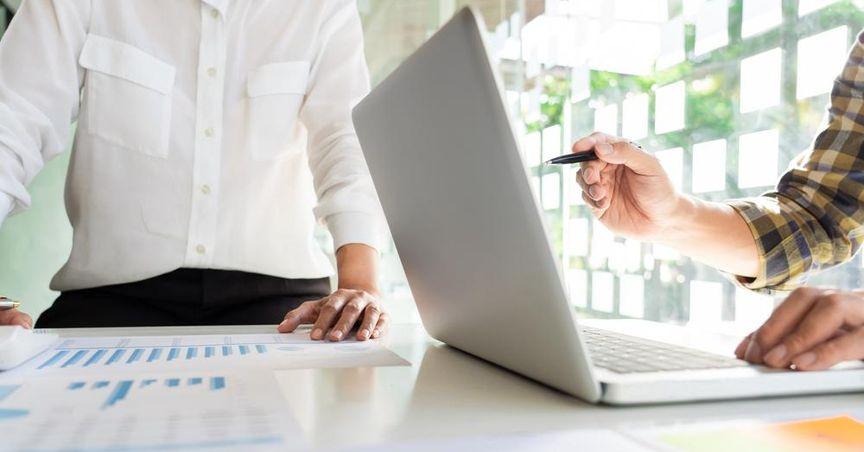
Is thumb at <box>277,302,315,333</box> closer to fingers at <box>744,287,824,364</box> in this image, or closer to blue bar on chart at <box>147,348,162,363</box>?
blue bar on chart at <box>147,348,162,363</box>

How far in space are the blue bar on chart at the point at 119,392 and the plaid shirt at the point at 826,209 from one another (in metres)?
0.88

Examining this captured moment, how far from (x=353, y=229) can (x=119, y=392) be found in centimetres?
78

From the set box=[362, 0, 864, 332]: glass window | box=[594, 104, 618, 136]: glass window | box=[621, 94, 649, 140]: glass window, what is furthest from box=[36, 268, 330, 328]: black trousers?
box=[594, 104, 618, 136]: glass window

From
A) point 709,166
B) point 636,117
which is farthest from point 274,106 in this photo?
point 636,117

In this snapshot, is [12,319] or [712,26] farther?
[712,26]

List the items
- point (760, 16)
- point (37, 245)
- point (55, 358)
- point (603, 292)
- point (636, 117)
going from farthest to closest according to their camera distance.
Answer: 1. point (603, 292)
2. point (636, 117)
3. point (37, 245)
4. point (760, 16)
5. point (55, 358)

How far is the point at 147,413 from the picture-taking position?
456 millimetres

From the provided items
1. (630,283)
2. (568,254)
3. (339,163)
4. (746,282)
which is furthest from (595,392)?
(568,254)

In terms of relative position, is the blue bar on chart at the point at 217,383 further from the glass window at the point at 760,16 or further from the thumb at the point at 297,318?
the glass window at the point at 760,16

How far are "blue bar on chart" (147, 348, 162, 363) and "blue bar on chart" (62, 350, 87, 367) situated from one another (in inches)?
2.6

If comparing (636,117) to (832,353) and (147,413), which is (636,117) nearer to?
(832,353)

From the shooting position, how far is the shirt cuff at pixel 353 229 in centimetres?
127

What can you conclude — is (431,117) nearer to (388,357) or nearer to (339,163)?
(388,357)

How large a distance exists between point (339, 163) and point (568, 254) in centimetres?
241
